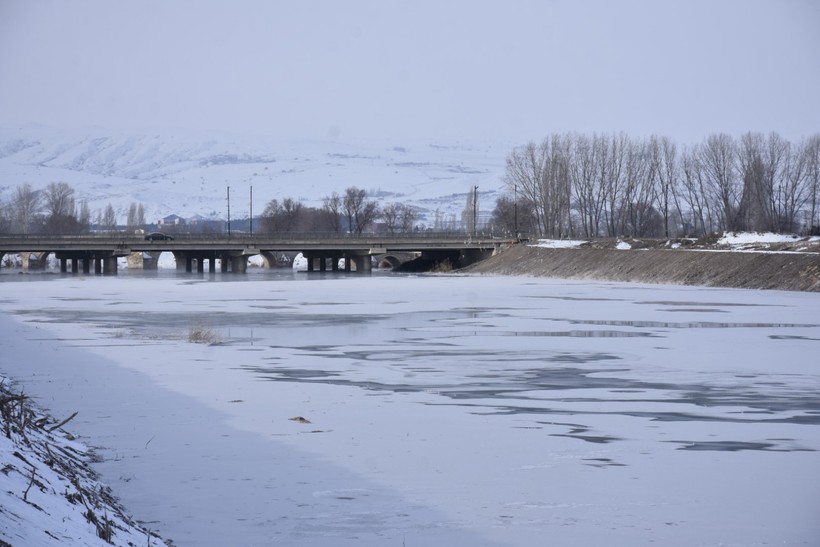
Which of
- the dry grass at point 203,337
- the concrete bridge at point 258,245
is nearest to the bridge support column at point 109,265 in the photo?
the concrete bridge at point 258,245

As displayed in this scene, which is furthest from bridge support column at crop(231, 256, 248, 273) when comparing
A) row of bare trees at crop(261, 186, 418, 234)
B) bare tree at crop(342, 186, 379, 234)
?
row of bare trees at crop(261, 186, 418, 234)

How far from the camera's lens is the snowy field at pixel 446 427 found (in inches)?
424

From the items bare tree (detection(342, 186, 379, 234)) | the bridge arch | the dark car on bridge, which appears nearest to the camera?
the dark car on bridge

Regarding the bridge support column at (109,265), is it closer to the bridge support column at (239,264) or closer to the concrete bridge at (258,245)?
the concrete bridge at (258,245)

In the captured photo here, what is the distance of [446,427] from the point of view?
15.9 metres

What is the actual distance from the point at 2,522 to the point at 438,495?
5.46 metres

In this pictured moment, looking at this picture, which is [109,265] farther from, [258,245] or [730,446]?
[730,446]

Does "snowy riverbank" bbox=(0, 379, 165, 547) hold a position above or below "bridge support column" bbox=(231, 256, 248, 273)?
below

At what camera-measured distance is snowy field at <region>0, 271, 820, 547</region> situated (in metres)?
10.8

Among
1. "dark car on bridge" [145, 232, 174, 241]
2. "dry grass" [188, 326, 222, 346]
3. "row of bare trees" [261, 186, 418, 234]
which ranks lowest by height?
"dry grass" [188, 326, 222, 346]

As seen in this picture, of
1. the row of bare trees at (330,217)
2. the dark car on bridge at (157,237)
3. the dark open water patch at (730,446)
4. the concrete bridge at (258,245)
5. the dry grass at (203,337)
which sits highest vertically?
the row of bare trees at (330,217)

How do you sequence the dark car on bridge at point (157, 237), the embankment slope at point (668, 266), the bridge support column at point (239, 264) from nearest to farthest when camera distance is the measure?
1. the embankment slope at point (668, 266)
2. the bridge support column at point (239, 264)
3. the dark car on bridge at point (157, 237)

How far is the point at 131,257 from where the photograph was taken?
144 m

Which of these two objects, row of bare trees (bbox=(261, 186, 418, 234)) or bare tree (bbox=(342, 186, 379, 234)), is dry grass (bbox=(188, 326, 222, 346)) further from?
row of bare trees (bbox=(261, 186, 418, 234))
